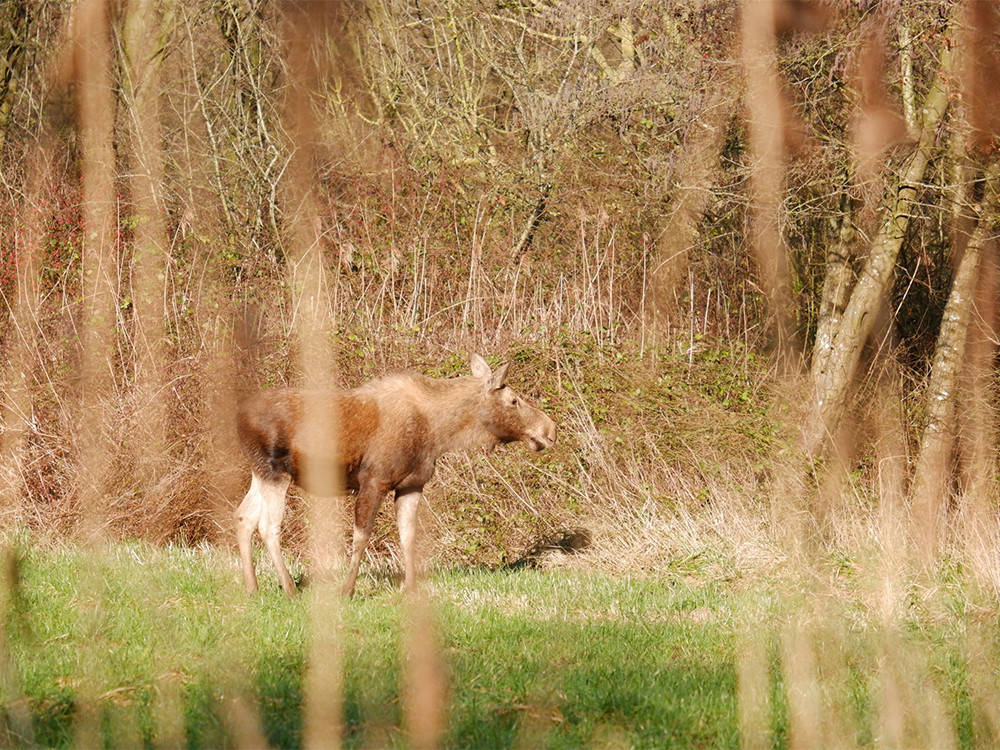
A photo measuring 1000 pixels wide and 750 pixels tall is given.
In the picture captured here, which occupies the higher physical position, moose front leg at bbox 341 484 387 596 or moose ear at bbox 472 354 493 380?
moose ear at bbox 472 354 493 380

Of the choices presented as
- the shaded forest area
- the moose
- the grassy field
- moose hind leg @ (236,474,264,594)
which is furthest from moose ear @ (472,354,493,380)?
the shaded forest area

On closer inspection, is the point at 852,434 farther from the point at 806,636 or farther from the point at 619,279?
the point at 806,636

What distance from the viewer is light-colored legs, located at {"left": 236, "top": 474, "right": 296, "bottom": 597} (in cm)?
871

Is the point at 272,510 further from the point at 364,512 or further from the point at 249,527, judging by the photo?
the point at 364,512

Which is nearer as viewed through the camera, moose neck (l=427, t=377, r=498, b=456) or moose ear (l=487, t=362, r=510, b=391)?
moose neck (l=427, t=377, r=498, b=456)

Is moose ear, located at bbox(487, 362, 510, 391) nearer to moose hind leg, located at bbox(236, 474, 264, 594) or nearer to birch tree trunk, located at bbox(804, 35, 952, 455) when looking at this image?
moose hind leg, located at bbox(236, 474, 264, 594)

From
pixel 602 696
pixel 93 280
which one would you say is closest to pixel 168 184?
pixel 93 280

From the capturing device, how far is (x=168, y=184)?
16672 millimetres

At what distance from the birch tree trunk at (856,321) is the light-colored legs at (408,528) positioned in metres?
5.74

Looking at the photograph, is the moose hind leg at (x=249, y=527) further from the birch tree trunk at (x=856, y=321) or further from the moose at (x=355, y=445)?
the birch tree trunk at (x=856, y=321)

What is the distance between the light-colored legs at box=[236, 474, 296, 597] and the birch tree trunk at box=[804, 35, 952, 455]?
6703 millimetres

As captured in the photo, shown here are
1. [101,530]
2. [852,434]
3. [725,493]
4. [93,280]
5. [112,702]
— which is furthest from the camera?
[852,434]

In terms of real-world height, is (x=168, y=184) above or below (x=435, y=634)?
above

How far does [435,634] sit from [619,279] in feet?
28.8
